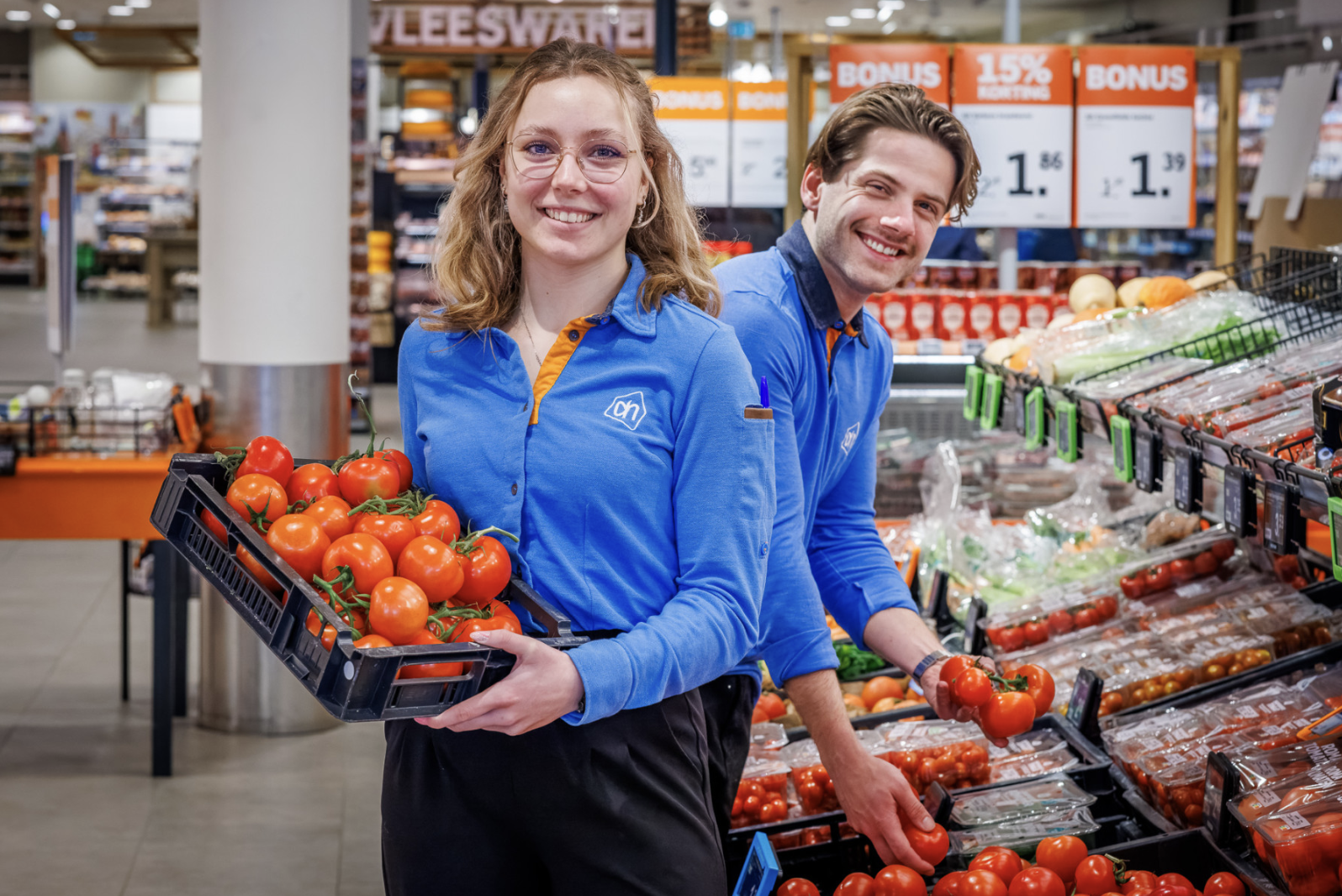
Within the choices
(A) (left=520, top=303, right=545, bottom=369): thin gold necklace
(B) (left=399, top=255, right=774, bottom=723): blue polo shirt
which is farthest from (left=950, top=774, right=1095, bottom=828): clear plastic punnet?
(A) (left=520, top=303, right=545, bottom=369): thin gold necklace

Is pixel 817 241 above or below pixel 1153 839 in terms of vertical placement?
above

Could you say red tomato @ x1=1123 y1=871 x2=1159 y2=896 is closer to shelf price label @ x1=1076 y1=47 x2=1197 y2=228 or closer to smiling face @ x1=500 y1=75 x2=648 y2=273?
smiling face @ x1=500 y1=75 x2=648 y2=273

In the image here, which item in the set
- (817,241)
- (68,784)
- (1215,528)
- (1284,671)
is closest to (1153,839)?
(1284,671)

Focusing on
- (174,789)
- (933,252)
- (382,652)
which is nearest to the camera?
(382,652)

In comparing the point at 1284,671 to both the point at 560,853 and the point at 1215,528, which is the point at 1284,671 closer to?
the point at 1215,528

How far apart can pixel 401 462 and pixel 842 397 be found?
74cm

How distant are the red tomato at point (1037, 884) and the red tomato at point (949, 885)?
0.26ft

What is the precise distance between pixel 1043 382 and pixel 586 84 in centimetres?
216

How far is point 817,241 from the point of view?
2.10m

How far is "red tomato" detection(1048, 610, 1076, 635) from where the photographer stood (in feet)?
10.7

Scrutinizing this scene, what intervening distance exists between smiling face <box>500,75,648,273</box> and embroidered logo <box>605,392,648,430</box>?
17 cm

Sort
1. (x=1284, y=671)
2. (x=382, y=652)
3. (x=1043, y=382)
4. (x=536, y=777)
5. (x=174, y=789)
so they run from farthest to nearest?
(x=174, y=789) → (x=1043, y=382) → (x=1284, y=671) → (x=536, y=777) → (x=382, y=652)

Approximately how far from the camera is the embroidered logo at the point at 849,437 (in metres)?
2.13

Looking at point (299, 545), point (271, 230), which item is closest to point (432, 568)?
point (299, 545)
